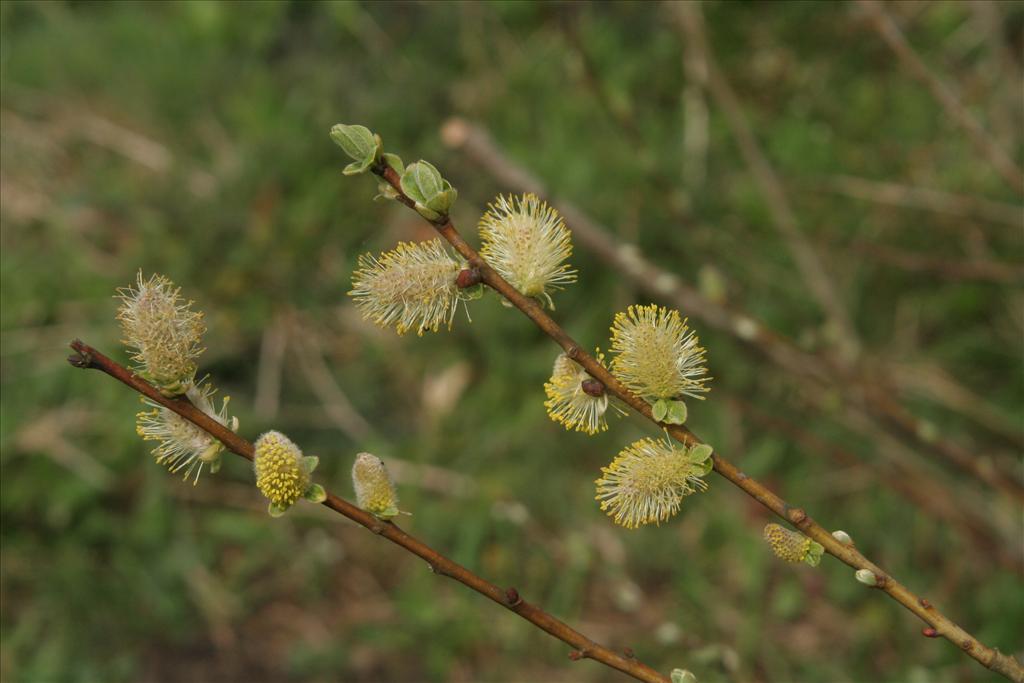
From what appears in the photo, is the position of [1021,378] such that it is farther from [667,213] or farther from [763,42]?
[763,42]

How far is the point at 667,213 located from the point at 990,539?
3.69 ft

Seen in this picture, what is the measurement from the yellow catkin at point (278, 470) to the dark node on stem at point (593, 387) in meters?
0.30

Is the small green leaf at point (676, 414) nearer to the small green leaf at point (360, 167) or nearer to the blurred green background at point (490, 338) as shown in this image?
the small green leaf at point (360, 167)

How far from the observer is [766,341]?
6.31 feet

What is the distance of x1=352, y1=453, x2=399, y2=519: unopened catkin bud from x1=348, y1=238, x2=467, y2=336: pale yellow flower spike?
5.8 inches

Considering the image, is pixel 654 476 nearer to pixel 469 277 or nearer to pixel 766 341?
pixel 469 277

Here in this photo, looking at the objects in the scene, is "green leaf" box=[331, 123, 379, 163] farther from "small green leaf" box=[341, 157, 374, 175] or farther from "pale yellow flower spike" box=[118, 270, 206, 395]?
"pale yellow flower spike" box=[118, 270, 206, 395]

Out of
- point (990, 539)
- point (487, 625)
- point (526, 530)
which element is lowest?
point (487, 625)

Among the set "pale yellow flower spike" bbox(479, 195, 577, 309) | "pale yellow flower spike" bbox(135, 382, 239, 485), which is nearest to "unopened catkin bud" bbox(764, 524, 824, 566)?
"pale yellow flower spike" bbox(479, 195, 577, 309)

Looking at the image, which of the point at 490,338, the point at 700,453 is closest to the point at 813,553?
the point at 700,453

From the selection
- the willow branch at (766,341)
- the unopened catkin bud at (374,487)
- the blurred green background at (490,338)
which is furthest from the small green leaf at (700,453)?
the blurred green background at (490,338)

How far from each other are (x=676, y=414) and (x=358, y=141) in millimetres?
421

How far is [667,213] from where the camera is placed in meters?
2.65

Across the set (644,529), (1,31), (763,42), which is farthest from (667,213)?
(1,31)
